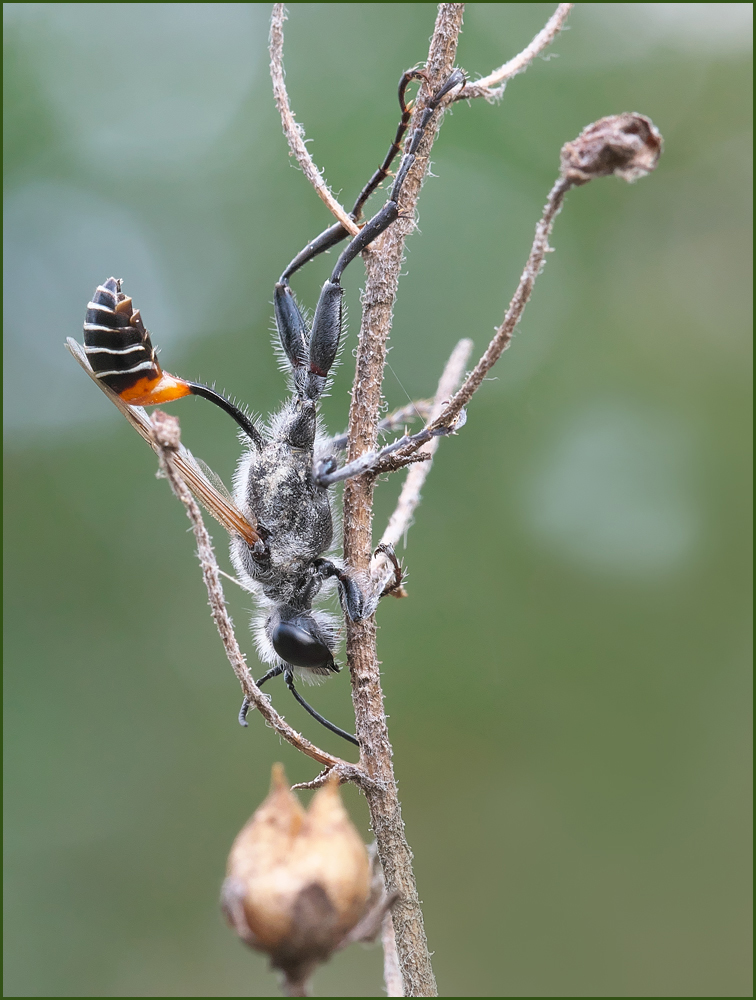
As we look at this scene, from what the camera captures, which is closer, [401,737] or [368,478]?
[368,478]

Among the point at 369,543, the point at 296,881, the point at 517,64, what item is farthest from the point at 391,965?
the point at 517,64

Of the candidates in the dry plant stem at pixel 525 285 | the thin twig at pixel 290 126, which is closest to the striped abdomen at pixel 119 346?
the thin twig at pixel 290 126

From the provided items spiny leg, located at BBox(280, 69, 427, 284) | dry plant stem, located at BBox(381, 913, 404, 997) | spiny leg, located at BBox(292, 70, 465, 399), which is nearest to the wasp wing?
spiny leg, located at BBox(292, 70, 465, 399)

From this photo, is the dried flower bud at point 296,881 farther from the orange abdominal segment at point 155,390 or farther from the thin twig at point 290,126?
the orange abdominal segment at point 155,390

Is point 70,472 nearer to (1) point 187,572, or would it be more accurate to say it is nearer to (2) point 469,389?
(1) point 187,572

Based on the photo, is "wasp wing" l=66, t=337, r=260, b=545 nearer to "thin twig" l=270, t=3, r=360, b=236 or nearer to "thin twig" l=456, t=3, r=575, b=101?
"thin twig" l=270, t=3, r=360, b=236

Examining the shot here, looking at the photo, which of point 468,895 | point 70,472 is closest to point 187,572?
point 70,472
